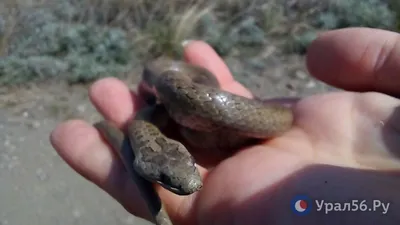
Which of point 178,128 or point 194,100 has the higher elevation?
point 194,100

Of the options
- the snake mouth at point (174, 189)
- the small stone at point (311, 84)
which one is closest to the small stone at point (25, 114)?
the small stone at point (311, 84)

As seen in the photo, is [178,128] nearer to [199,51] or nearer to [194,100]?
[194,100]

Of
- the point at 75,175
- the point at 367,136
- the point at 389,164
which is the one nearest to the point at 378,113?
the point at 367,136

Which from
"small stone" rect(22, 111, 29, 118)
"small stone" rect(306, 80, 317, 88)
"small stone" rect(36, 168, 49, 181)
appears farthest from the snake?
"small stone" rect(306, 80, 317, 88)

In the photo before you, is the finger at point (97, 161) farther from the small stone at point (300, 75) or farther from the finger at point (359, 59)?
the small stone at point (300, 75)

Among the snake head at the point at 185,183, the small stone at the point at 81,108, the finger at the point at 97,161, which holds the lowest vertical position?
the small stone at the point at 81,108

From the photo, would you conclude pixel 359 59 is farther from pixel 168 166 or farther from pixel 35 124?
pixel 35 124

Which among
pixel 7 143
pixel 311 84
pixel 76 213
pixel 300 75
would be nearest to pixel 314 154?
pixel 76 213
